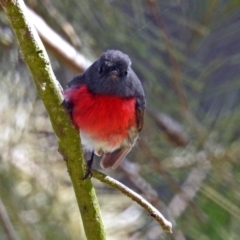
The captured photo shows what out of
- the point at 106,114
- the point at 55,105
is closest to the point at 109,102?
the point at 106,114

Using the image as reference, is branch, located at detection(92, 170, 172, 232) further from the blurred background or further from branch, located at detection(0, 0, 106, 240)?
the blurred background

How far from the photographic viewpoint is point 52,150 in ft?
7.11

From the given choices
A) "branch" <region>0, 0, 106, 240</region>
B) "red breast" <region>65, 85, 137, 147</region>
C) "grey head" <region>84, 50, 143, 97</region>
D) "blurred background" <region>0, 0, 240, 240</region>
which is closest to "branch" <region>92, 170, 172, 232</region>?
"branch" <region>0, 0, 106, 240</region>

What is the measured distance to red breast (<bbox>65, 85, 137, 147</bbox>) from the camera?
1.62 m

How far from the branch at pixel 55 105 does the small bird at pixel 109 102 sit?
0.34m

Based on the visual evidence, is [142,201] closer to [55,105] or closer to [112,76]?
[55,105]

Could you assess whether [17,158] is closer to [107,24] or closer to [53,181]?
[53,181]

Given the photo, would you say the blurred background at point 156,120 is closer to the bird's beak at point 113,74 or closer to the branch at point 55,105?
the bird's beak at point 113,74

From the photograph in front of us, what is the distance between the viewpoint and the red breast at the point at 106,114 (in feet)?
5.31

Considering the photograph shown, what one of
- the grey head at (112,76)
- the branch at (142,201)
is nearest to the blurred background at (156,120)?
the grey head at (112,76)

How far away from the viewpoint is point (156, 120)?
2.34 m

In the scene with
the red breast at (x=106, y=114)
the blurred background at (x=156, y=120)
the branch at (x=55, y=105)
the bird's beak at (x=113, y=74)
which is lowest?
the blurred background at (x=156, y=120)

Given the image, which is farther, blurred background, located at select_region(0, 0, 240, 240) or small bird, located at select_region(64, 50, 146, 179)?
blurred background, located at select_region(0, 0, 240, 240)

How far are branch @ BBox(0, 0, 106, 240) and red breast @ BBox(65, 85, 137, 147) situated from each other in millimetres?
338
